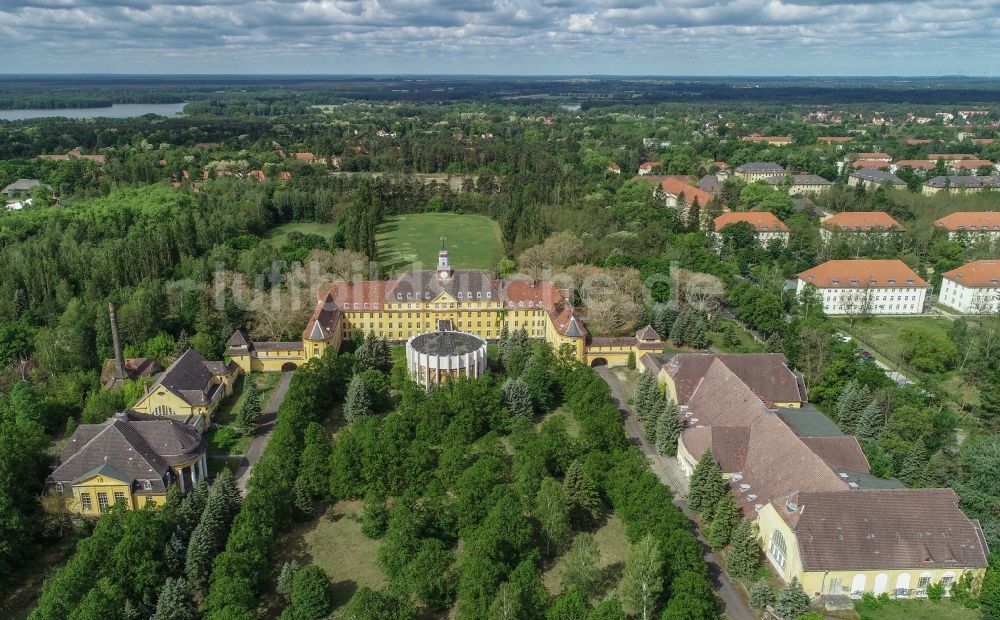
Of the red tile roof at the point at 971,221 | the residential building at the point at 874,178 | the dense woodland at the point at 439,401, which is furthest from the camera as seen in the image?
the residential building at the point at 874,178

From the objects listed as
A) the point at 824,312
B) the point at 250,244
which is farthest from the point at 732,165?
the point at 250,244

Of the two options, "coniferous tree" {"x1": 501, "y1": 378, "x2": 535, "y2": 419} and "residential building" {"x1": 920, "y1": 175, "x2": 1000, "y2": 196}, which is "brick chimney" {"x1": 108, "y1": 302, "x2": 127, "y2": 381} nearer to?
"coniferous tree" {"x1": 501, "y1": 378, "x2": 535, "y2": 419}

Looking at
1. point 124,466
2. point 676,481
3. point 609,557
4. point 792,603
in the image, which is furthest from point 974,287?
point 124,466

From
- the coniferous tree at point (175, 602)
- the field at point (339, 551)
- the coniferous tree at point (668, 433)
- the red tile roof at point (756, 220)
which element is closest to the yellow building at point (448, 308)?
the coniferous tree at point (668, 433)

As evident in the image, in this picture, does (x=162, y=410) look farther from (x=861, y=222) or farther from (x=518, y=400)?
(x=861, y=222)

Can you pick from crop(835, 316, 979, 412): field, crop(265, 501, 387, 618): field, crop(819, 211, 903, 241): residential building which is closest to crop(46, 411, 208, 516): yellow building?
crop(265, 501, 387, 618): field

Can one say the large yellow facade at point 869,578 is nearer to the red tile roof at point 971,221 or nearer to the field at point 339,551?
the field at point 339,551
